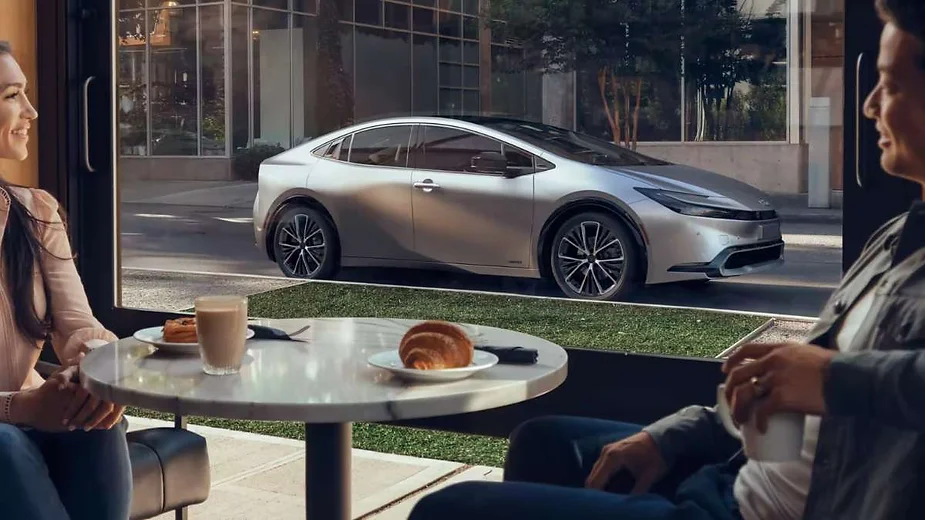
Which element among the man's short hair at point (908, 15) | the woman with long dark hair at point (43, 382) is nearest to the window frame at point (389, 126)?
the woman with long dark hair at point (43, 382)

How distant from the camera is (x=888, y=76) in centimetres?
105

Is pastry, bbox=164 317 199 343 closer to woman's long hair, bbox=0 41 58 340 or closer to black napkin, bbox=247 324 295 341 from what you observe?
black napkin, bbox=247 324 295 341

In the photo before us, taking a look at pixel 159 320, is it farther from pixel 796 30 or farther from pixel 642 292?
pixel 796 30

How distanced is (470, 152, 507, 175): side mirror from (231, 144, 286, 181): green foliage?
0.84m

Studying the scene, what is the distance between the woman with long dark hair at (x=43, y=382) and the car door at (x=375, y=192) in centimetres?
235

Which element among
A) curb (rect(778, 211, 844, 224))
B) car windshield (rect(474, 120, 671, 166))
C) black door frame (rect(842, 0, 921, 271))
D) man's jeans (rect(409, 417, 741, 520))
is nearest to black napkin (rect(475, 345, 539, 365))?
man's jeans (rect(409, 417, 741, 520))

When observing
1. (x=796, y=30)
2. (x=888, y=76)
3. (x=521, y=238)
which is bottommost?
(x=521, y=238)

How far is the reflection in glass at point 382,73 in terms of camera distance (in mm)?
4168

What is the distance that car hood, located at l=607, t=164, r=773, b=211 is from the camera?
361 centimetres

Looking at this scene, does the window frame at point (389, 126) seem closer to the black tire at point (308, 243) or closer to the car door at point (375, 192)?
the car door at point (375, 192)

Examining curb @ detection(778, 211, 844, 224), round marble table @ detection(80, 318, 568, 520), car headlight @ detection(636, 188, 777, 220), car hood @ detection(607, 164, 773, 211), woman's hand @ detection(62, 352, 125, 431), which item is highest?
car hood @ detection(607, 164, 773, 211)

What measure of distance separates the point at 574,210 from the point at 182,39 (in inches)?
70.6

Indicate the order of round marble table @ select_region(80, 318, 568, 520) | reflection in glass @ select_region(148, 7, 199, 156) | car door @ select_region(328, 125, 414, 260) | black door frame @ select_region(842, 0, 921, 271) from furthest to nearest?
reflection in glass @ select_region(148, 7, 199, 156)
car door @ select_region(328, 125, 414, 260)
black door frame @ select_region(842, 0, 921, 271)
round marble table @ select_region(80, 318, 568, 520)

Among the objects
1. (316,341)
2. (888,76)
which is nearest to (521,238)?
(316,341)
